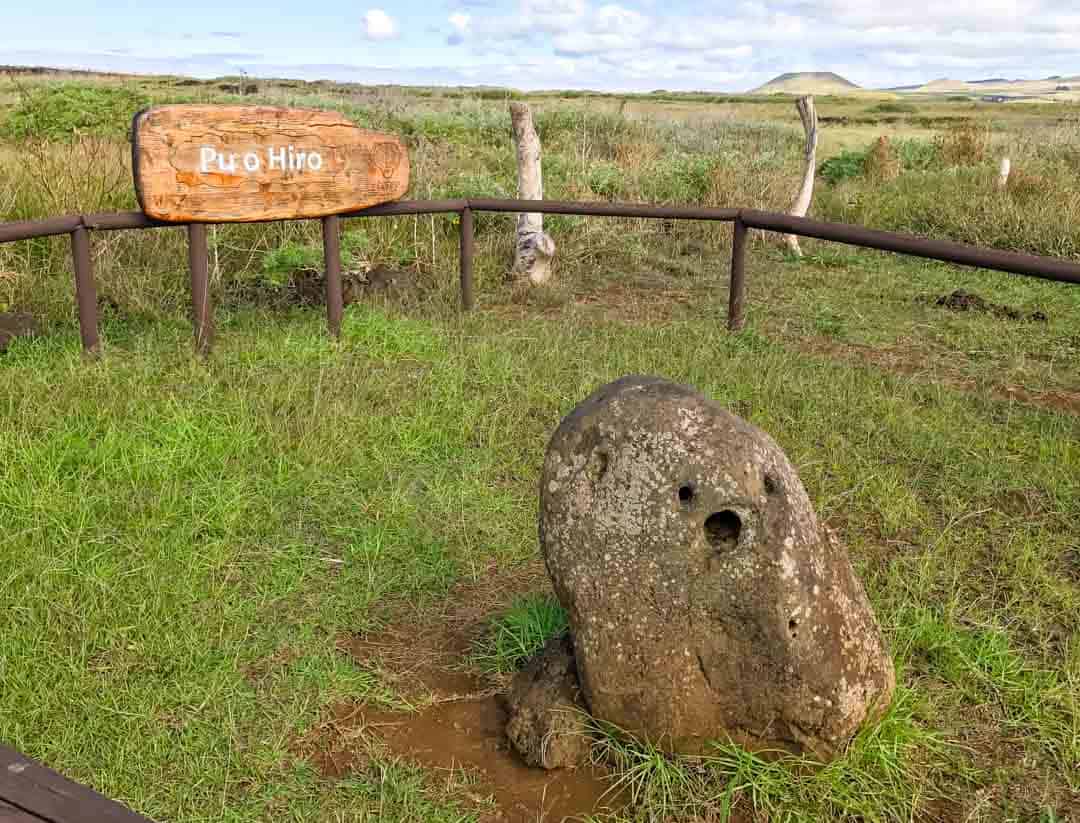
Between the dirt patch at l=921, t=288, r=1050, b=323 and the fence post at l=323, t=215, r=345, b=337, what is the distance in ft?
16.6

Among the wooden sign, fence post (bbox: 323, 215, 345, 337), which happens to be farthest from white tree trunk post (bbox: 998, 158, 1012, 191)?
fence post (bbox: 323, 215, 345, 337)

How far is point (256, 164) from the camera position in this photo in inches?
223

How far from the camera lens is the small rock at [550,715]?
2545 mm

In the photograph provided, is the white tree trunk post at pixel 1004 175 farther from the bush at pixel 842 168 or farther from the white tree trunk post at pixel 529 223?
the white tree trunk post at pixel 529 223

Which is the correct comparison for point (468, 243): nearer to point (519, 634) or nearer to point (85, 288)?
point (85, 288)

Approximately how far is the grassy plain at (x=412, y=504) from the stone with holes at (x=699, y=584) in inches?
5.8

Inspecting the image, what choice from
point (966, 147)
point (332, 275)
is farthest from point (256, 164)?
point (966, 147)

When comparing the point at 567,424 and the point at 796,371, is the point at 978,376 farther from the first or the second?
the point at 567,424

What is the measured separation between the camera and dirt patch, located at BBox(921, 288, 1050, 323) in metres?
7.69

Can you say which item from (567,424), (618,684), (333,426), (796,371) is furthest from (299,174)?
(618,684)

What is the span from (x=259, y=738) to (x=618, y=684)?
1.01 meters

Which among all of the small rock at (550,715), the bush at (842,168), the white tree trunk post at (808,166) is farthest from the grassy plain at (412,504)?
the bush at (842,168)

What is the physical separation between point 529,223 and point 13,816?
7.96 metres

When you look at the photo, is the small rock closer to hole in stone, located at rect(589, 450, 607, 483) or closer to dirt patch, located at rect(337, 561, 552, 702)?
dirt patch, located at rect(337, 561, 552, 702)
